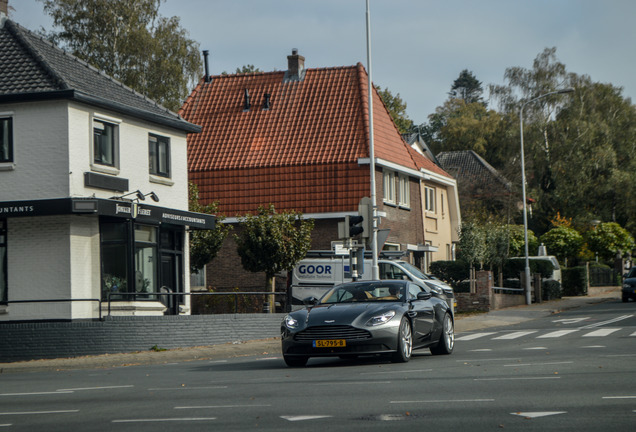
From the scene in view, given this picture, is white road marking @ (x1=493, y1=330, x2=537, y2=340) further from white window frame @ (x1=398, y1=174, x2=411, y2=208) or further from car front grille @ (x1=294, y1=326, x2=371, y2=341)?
white window frame @ (x1=398, y1=174, x2=411, y2=208)

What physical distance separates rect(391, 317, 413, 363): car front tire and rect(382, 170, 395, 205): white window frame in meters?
24.9

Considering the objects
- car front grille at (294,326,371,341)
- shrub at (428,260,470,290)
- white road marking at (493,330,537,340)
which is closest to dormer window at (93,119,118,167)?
white road marking at (493,330,537,340)

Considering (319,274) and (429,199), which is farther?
(429,199)

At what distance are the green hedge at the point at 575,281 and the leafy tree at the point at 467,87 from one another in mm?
78532

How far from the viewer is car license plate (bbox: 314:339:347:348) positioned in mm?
15938

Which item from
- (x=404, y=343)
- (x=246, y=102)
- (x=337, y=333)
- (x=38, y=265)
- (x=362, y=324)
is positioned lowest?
(x=404, y=343)

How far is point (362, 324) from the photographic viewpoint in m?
16.0

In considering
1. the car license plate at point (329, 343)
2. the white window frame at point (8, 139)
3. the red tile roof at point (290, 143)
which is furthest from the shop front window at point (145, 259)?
the red tile roof at point (290, 143)

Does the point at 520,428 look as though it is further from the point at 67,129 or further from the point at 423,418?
the point at 67,129

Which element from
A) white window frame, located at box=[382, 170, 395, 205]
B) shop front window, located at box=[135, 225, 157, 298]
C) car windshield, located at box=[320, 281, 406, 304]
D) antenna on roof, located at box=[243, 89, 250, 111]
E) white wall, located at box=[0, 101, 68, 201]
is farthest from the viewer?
antenna on roof, located at box=[243, 89, 250, 111]

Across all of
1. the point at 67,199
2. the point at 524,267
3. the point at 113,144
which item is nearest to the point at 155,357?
the point at 67,199

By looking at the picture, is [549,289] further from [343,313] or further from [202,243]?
[343,313]

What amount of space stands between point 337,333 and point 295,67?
2905cm

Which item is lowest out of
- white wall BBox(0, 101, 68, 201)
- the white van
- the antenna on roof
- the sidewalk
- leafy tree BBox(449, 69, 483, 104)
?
the sidewalk
